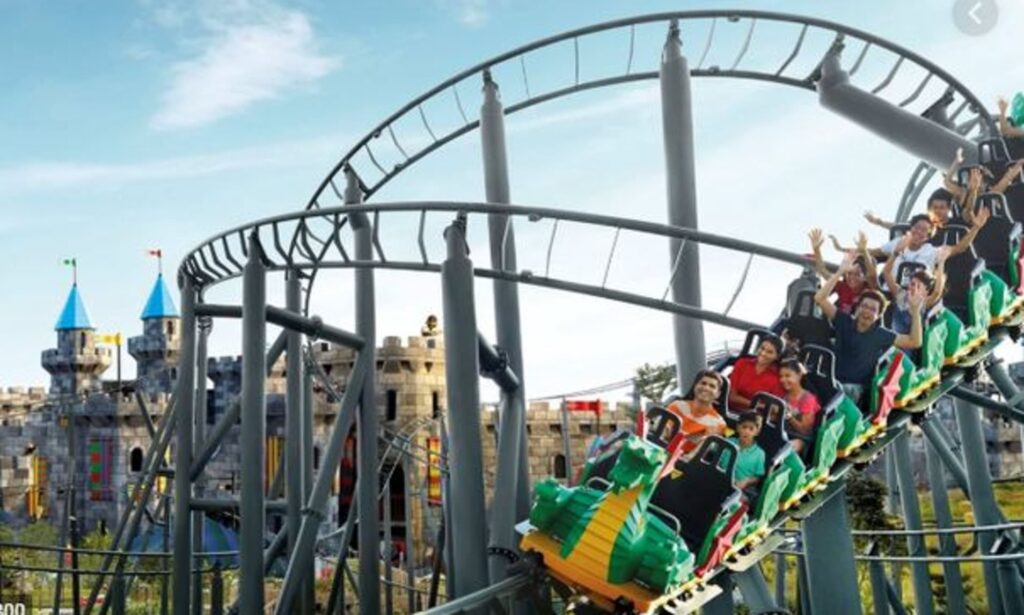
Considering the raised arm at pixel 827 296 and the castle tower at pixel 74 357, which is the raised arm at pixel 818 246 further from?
the castle tower at pixel 74 357

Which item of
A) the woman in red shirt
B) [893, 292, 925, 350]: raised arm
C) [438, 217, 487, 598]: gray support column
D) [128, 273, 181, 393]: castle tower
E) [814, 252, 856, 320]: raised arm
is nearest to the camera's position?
the woman in red shirt

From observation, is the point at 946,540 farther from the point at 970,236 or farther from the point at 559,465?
the point at 559,465

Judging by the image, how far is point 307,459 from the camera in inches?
335

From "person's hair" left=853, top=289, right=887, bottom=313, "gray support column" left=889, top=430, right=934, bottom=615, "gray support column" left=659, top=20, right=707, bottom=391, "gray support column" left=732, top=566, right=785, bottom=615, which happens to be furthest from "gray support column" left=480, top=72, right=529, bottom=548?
"gray support column" left=889, top=430, right=934, bottom=615

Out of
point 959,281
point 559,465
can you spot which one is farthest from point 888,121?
point 559,465

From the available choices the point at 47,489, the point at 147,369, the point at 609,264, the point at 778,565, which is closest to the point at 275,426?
the point at 47,489

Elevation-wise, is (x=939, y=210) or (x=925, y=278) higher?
(x=939, y=210)

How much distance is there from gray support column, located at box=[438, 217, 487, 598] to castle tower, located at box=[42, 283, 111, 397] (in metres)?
30.2

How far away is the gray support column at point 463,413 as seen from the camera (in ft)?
16.8

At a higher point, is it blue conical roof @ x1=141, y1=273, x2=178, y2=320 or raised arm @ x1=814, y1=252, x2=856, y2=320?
blue conical roof @ x1=141, y1=273, x2=178, y2=320

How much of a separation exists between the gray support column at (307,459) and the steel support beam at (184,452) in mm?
770

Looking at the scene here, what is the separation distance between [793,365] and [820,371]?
201 mm

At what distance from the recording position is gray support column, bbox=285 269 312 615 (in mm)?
7255

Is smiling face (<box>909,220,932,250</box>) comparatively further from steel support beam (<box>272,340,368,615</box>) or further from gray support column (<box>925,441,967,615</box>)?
steel support beam (<box>272,340,368,615</box>)
